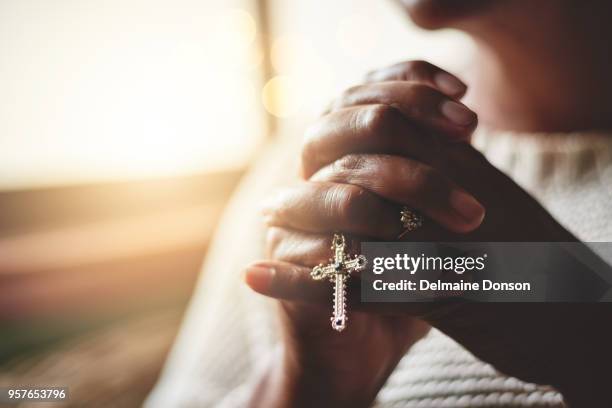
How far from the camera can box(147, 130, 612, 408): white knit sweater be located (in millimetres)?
412

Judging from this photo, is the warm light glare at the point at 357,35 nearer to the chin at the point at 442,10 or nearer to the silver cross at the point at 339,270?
the chin at the point at 442,10

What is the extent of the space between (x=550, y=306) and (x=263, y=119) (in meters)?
1.41

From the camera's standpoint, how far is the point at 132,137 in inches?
51.0

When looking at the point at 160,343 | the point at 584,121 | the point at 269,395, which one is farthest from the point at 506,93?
the point at 160,343

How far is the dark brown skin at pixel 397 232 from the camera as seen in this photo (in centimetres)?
29

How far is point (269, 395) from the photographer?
46cm

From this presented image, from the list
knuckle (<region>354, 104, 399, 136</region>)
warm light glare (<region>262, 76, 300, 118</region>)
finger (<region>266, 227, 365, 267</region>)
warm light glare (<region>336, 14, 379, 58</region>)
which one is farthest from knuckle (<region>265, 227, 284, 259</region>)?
warm light glare (<region>262, 76, 300, 118</region>)

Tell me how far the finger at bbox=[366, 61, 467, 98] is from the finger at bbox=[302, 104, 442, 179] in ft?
0.15

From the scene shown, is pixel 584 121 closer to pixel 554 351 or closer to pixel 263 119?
pixel 554 351

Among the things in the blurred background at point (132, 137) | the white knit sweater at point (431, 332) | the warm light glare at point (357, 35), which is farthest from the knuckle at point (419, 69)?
the warm light glare at point (357, 35)

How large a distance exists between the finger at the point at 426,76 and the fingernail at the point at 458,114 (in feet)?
0.08

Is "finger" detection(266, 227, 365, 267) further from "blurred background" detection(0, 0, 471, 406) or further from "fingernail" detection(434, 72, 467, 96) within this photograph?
"blurred background" detection(0, 0, 471, 406)

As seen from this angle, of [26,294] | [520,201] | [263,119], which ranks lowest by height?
[520,201]

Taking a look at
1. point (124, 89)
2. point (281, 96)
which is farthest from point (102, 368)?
point (281, 96)
